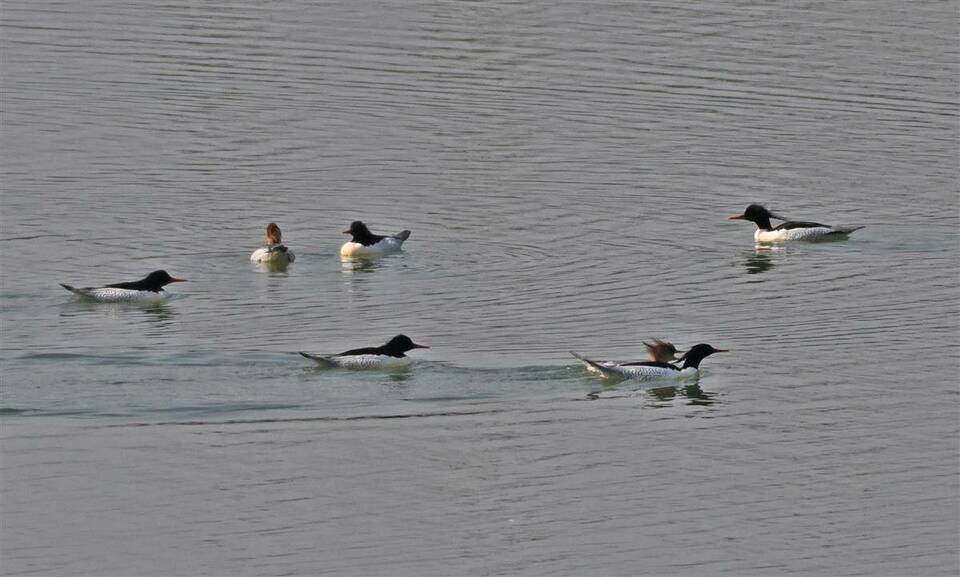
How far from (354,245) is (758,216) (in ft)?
24.2

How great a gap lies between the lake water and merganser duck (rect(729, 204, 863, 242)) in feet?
1.19

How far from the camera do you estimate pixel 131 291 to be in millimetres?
28625

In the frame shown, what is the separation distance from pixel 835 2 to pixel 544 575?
37.8 metres

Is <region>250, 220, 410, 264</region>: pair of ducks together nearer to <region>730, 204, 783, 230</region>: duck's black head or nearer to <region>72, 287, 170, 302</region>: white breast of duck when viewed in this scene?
<region>72, 287, 170, 302</region>: white breast of duck

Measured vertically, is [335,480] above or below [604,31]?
below

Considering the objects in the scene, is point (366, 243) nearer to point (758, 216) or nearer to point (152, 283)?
point (152, 283)

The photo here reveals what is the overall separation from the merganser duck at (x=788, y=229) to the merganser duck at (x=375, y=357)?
11514 millimetres

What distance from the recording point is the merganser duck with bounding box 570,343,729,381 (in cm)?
2410

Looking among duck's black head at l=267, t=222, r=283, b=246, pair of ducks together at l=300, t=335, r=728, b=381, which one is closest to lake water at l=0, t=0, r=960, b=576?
pair of ducks together at l=300, t=335, r=728, b=381

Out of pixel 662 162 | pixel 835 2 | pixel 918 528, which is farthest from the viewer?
pixel 835 2

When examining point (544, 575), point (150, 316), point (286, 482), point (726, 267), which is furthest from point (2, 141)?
point (544, 575)

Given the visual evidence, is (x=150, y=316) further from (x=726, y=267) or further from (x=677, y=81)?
(x=677, y=81)

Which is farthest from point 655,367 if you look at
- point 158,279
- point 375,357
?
point 158,279

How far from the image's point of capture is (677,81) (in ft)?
147
